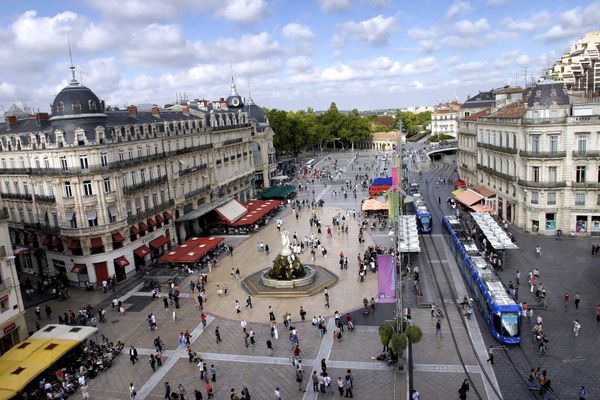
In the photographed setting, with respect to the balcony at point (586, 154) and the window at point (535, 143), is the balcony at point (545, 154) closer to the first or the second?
the window at point (535, 143)

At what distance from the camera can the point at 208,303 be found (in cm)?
3719

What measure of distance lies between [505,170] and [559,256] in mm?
15056

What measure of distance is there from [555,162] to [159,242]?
39217 millimetres

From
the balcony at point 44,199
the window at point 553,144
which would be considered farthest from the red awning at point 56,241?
the window at point 553,144

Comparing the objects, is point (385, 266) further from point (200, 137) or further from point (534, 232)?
point (200, 137)

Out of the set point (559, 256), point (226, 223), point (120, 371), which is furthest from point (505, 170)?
point (120, 371)

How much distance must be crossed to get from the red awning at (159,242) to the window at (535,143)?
37.6m

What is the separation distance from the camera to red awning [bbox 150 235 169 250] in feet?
158

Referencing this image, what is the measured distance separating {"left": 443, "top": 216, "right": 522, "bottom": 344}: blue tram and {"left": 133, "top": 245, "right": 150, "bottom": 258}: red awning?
2832 centimetres

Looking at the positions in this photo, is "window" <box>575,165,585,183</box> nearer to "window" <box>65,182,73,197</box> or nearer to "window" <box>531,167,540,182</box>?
"window" <box>531,167,540,182</box>

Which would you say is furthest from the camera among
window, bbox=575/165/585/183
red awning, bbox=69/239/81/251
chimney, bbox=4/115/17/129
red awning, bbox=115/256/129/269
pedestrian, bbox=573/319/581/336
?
chimney, bbox=4/115/17/129

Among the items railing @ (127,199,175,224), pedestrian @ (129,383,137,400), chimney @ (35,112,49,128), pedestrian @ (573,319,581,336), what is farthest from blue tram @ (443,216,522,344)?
chimney @ (35,112,49,128)

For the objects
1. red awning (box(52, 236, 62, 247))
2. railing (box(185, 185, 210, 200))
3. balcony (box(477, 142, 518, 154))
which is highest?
balcony (box(477, 142, 518, 154))

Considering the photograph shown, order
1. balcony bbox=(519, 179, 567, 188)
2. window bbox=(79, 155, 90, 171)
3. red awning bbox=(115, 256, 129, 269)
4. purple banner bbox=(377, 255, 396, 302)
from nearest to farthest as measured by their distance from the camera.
Result: 1. purple banner bbox=(377, 255, 396, 302)
2. window bbox=(79, 155, 90, 171)
3. red awning bbox=(115, 256, 129, 269)
4. balcony bbox=(519, 179, 567, 188)
